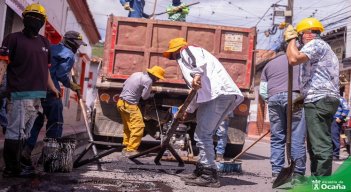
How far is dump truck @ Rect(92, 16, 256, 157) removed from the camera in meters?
8.41

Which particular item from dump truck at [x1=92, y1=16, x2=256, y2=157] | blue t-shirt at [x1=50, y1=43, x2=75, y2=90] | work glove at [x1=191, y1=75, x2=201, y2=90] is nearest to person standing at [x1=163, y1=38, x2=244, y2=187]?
work glove at [x1=191, y1=75, x2=201, y2=90]

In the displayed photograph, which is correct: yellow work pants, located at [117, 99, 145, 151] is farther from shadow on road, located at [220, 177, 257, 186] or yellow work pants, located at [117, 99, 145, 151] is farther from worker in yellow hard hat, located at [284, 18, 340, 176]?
worker in yellow hard hat, located at [284, 18, 340, 176]

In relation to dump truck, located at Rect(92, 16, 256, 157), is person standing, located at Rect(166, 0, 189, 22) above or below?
above

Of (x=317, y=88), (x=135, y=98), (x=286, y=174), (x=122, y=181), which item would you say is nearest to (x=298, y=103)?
(x=317, y=88)

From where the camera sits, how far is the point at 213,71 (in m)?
5.45

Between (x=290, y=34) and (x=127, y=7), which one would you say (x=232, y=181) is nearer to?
(x=290, y=34)

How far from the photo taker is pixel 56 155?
17.9 feet

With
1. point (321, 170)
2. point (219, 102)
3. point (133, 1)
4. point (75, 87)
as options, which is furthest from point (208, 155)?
point (133, 1)

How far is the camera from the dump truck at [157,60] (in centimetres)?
841

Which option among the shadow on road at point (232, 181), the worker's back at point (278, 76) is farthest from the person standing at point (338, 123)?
the shadow on road at point (232, 181)

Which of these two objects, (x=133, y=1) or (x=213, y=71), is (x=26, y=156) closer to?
(x=213, y=71)

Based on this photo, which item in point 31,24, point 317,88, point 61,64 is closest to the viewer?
point 317,88

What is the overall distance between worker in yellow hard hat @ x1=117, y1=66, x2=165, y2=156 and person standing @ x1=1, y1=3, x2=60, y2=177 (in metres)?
2.74

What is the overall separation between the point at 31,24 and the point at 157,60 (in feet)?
12.2
